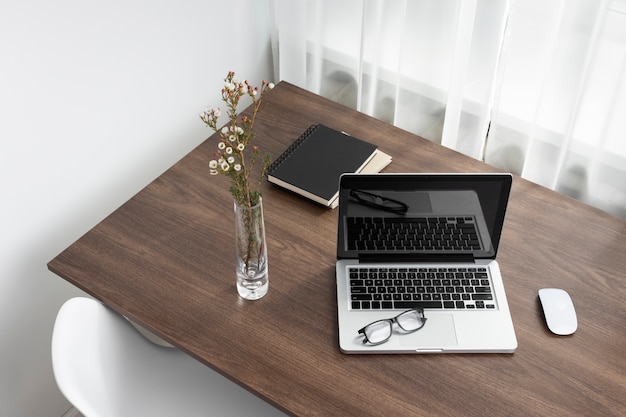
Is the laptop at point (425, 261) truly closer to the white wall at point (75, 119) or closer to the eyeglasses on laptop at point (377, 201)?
the eyeglasses on laptop at point (377, 201)

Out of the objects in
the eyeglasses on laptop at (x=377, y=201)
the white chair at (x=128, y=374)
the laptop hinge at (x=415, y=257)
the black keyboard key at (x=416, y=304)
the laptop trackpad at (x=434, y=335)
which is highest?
the eyeglasses on laptop at (x=377, y=201)

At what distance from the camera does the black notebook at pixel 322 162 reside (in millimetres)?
1550

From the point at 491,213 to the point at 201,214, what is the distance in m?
0.61

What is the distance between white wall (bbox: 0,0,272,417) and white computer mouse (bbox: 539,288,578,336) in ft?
3.35

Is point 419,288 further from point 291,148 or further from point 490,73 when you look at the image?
point 490,73

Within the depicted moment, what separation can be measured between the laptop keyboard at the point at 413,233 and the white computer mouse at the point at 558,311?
0.52ft

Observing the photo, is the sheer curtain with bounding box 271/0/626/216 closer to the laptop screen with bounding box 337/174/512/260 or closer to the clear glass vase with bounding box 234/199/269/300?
the laptop screen with bounding box 337/174/512/260

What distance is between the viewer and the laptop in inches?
50.8

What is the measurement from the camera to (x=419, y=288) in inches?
54.0

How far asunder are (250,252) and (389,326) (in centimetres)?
29

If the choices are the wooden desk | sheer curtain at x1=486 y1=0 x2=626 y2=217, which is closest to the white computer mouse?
the wooden desk

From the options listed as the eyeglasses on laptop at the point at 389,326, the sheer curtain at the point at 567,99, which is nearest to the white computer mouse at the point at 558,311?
the eyeglasses on laptop at the point at 389,326

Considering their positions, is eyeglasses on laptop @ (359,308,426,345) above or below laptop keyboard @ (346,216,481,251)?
below

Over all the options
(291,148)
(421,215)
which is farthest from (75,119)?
(421,215)
